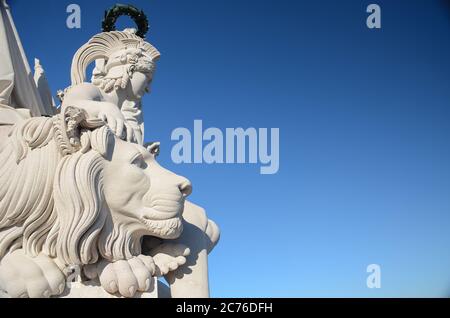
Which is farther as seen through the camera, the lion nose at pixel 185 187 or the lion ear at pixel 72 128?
the lion nose at pixel 185 187

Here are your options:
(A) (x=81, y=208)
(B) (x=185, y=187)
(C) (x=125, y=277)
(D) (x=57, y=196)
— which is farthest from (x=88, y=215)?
(B) (x=185, y=187)

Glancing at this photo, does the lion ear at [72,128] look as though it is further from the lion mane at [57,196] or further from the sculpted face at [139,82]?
the sculpted face at [139,82]

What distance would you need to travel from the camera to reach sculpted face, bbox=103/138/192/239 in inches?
150

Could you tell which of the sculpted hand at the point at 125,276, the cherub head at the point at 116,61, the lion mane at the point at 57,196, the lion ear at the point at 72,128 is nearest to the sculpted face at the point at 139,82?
the cherub head at the point at 116,61

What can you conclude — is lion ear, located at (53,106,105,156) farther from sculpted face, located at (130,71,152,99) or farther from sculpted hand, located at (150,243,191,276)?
sculpted face, located at (130,71,152,99)

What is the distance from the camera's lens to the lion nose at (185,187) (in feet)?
12.9

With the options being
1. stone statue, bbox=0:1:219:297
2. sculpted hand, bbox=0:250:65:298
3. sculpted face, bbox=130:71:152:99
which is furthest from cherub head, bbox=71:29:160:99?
sculpted hand, bbox=0:250:65:298

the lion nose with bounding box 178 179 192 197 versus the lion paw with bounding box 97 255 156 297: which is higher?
the lion nose with bounding box 178 179 192 197

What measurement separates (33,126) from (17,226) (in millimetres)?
716

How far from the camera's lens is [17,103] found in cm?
509

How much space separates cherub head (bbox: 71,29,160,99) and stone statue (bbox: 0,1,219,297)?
97cm

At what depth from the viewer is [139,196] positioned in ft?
12.6

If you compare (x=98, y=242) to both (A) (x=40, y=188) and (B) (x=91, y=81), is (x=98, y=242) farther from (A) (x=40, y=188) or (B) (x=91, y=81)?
(B) (x=91, y=81)
